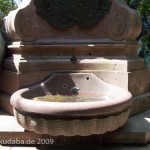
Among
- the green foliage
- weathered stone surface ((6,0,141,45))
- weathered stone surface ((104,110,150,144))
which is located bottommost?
the green foliage

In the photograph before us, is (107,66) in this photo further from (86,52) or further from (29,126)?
(29,126)

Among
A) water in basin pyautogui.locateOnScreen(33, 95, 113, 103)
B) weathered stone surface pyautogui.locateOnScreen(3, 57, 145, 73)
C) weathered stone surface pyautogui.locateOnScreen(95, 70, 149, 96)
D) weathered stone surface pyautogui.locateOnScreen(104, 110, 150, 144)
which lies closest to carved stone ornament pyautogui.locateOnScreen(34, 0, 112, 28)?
weathered stone surface pyautogui.locateOnScreen(3, 57, 145, 73)

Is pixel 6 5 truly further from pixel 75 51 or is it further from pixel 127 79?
pixel 127 79

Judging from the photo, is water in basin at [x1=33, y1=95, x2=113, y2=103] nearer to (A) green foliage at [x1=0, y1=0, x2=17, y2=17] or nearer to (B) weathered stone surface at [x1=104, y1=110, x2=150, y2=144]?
(B) weathered stone surface at [x1=104, y1=110, x2=150, y2=144]

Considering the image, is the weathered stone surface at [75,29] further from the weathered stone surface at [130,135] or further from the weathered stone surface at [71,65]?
the weathered stone surface at [130,135]

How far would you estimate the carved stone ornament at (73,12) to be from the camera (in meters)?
6.29

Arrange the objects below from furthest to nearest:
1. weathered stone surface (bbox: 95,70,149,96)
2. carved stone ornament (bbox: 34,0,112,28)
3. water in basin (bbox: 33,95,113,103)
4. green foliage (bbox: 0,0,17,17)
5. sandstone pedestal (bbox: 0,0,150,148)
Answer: green foliage (bbox: 0,0,17,17) → carved stone ornament (bbox: 34,0,112,28) → sandstone pedestal (bbox: 0,0,150,148) → weathered stone surface (bbox: 95,70,149,96) → water in basin (bbox: 33,95,113,103)

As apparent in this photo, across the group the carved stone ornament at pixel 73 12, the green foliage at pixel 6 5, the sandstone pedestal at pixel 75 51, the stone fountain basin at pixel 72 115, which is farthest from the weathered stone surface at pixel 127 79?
the green foliage at pixel 6 5

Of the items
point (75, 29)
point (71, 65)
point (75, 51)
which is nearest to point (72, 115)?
point (71, 65)

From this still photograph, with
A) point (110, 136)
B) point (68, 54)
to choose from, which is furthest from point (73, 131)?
point (68, 54)

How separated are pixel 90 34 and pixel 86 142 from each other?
212cm

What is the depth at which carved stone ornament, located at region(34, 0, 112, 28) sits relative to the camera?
6.29m

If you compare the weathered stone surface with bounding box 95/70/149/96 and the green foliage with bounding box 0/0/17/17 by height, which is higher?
the weathered stone surface with bounding box 95/70/149/96

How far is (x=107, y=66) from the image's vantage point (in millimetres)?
5961
